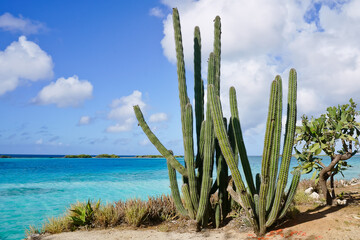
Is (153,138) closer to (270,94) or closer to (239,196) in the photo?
(239,196)

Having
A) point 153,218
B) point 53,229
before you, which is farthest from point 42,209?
point 153,218

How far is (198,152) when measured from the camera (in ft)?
20.3

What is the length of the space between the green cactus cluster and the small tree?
53.9 inches

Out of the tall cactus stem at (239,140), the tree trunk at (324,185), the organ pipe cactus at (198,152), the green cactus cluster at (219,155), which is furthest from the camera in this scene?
the tree trunk at (324,185)

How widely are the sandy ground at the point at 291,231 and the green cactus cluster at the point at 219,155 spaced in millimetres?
295

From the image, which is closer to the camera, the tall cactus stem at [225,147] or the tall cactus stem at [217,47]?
the tall cactus stem at [225,147]

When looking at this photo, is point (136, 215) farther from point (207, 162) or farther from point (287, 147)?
Result: point (287, 147)

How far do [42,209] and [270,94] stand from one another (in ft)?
34.6

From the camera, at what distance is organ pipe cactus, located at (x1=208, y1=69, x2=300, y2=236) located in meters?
4.91

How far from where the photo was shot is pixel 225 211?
6355mm

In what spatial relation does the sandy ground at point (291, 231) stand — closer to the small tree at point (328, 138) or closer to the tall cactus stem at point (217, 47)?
the small tree at point (328, 138)

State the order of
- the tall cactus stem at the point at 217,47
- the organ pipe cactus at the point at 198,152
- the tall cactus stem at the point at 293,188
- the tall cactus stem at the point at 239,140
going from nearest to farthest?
the tall cactus stem at the point at 293,188, the tall cactus stem at the point at 239,140, the organ pipe cactus at the point at 198,152, the tall cactus stem at the point at 217,47

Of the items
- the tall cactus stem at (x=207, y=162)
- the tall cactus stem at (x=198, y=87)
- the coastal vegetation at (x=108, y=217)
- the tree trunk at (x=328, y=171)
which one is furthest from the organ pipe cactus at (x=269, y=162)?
the coastal vegetation at (x=108, y=217)

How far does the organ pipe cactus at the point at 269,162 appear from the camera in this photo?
4914 mm
